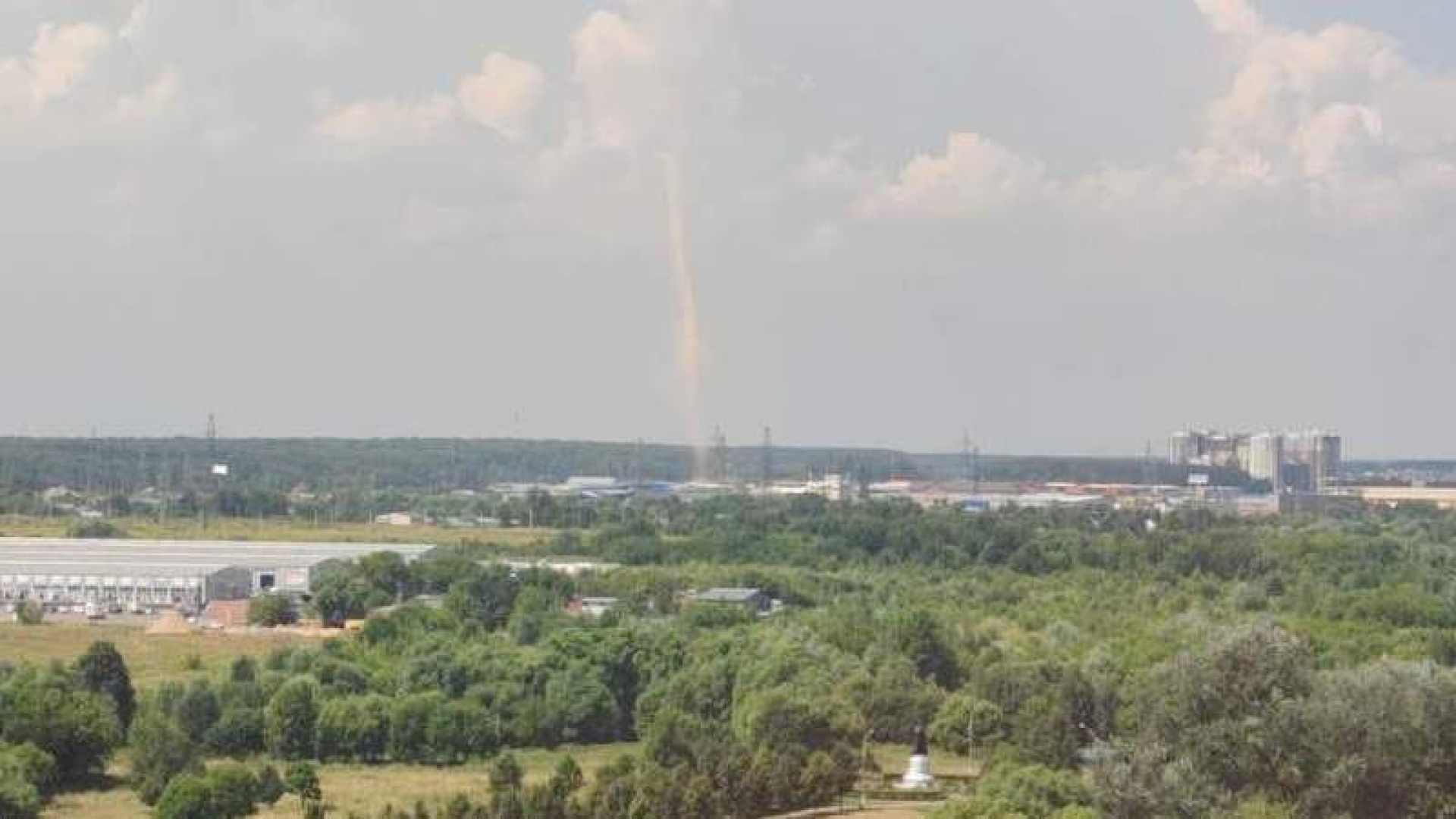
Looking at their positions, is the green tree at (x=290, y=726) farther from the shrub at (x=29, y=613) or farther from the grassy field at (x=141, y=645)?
the shrub at (x=29, y=613)

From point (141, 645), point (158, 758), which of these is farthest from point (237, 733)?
point (141, 645)

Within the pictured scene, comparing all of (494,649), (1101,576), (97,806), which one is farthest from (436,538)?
(97,806)

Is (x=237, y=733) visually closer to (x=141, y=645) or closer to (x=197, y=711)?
(x=197, y=711)

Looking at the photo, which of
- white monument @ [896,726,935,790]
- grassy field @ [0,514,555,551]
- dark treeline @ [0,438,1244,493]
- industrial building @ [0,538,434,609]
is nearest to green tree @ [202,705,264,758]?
white monument @ [896,726,935,790]

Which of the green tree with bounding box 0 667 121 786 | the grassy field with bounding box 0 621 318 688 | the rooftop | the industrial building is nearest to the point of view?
the green tree with bounding box 0 667 121 786

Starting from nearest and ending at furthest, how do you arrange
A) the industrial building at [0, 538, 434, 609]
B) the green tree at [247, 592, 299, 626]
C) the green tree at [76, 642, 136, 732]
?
the green tree at [76, 642, 136, 732], the green tree at [247, 592, 299, 626], the industrial building at [0, 538, 434, 609]

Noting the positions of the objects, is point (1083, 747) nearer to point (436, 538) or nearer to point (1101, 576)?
point (1101, 576)

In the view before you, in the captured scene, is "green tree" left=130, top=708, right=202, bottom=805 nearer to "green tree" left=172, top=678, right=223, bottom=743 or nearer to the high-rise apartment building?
"green tree" left=172, top=678, right=223, bottom=743
